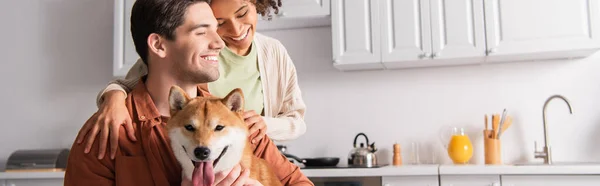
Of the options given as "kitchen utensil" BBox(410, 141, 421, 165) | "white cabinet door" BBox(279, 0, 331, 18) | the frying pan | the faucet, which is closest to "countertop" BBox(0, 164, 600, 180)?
the frying pan

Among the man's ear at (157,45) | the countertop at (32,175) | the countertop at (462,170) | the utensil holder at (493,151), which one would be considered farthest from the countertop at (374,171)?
the man's ear at (157,45)

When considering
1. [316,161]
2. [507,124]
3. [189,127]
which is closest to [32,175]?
[316,161]

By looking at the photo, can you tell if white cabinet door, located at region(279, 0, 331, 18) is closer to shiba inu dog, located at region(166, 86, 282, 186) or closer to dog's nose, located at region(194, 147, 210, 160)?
shiba inu dog, located at region(166, 86, 282, 186)

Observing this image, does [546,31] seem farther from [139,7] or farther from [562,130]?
[139,7]

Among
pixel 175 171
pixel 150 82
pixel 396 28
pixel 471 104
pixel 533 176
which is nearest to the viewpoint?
pixel 175 171

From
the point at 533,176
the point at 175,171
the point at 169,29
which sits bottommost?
the point at 533,176

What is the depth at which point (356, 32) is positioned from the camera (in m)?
3.37

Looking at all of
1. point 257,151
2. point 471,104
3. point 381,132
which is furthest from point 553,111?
point 257,151

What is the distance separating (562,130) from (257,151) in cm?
258

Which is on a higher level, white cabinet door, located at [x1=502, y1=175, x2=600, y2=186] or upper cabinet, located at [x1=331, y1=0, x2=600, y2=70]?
upper cabinet, located at [x1=331, y1=0, x2=600, y2=70]

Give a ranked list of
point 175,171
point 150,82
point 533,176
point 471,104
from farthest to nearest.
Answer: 1. point 471,104
2. point 533,176
3. point 150,82
4. point 175,171

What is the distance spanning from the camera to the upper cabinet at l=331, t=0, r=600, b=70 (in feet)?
10.1

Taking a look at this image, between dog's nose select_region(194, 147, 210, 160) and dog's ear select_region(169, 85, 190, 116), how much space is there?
0.14 meters

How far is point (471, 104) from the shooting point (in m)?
3.60
